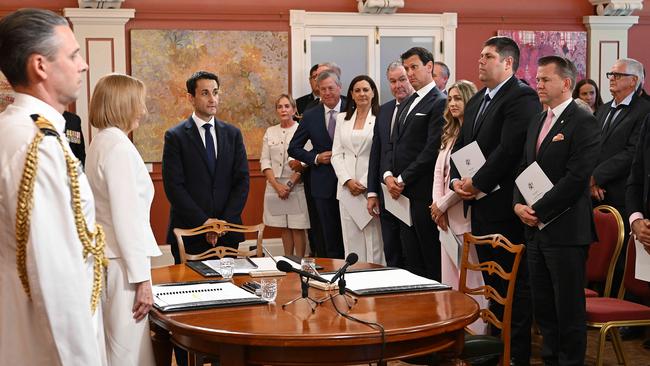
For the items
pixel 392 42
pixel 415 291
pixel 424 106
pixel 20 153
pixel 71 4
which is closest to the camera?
pixel 20 153

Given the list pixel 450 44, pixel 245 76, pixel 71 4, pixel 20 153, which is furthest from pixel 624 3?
pixel 20 153

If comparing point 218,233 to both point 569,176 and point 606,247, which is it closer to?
point 569,176

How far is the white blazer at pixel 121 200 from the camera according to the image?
8.68 ft

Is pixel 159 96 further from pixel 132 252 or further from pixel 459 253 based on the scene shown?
pixel 132 252

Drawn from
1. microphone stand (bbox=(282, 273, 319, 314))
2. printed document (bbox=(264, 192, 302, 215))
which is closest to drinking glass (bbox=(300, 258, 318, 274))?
microphone stand (bbox=(282, 273, 319, 314))

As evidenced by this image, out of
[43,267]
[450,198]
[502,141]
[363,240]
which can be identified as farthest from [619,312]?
[43,267]

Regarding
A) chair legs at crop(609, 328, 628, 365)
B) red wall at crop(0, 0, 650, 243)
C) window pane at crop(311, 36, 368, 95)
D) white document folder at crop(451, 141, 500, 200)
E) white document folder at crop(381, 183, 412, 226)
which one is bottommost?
chair legs at crop(609, 328, 628, 365)

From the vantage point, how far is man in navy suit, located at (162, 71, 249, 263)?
181 inches

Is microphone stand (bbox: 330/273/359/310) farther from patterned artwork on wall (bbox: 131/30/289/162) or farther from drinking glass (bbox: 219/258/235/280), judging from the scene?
patterned artwork on wall (bbox: 131/30/289/162)

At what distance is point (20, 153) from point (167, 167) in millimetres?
2837

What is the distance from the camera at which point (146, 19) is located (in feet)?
23.8

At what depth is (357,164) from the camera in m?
5.40

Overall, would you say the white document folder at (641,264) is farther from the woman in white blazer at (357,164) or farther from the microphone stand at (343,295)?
the woman in white blazer at (357,164)

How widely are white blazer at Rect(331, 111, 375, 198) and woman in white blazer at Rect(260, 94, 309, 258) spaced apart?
2.88ft
